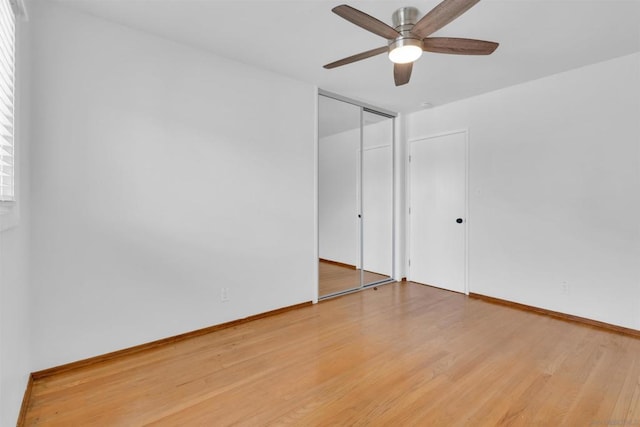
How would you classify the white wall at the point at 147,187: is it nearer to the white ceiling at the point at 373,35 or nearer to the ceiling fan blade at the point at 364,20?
the white ceiling at the point at 373,35

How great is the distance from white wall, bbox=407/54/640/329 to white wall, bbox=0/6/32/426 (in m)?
4.23

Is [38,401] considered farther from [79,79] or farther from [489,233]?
[489,233]

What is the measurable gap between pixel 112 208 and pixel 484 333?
332 cm

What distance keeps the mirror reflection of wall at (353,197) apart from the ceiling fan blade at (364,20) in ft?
7.18

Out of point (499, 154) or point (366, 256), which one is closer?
point (499, 154)

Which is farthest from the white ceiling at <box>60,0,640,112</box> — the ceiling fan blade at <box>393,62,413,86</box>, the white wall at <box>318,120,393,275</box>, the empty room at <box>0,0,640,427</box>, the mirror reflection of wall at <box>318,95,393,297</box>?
the white wall at <box>318,120,393,275</box>

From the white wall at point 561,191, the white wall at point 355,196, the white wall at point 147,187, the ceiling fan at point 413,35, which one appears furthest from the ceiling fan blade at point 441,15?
the white wall at point 355,196

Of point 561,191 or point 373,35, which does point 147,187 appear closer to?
point 373,35

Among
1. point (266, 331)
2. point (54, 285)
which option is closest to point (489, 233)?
point (266, 331)

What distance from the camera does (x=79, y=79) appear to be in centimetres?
224

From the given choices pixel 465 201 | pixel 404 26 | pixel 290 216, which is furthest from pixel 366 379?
pixel 465 201

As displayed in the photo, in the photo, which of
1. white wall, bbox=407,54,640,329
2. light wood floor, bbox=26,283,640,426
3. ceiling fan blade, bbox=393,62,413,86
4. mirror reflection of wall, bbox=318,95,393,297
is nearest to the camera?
light wood floor, bbox=26,283,640,426

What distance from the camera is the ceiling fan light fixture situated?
2.05 meters

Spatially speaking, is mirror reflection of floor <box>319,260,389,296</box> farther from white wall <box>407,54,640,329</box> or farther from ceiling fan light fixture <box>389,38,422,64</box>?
ceiling fan light fixture <box>389,38,422,64</box>
